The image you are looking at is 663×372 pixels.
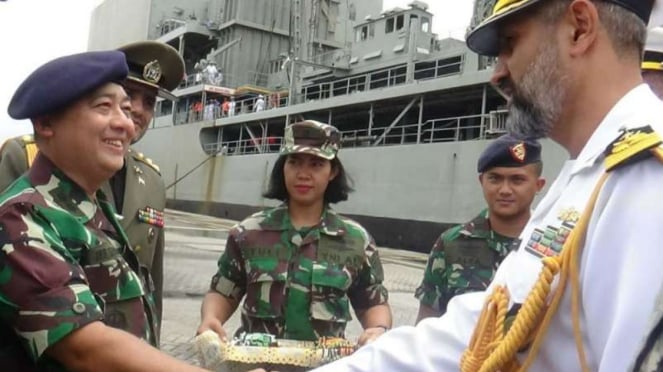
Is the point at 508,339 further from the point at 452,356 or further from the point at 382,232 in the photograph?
the point at 382,232

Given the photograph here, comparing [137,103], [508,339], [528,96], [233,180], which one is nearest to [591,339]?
[508,339]

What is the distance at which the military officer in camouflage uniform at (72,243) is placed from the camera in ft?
4.50

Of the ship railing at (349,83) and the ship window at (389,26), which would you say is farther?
the ship window at (389,26)

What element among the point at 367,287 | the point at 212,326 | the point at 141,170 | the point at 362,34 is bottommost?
the point at 212,326

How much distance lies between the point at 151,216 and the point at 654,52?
81.8 inches

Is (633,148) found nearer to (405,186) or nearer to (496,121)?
(496,121)

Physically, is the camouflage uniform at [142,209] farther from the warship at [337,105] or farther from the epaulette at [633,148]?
the warship at [337,105]

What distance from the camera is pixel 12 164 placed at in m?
2.47

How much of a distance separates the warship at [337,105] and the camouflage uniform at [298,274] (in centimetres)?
1118

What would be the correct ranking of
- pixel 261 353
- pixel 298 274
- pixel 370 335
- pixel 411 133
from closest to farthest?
pixel 261 353, pixel 370 335, pixel 298 274, pixel 411 133

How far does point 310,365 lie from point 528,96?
125 centimetres

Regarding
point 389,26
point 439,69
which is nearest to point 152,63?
point 439,69

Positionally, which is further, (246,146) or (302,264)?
(246,146)

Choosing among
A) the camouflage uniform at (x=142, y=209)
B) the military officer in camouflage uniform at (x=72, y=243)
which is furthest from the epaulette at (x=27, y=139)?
the military officer in camouflage uniform at (x=72, y=243)
